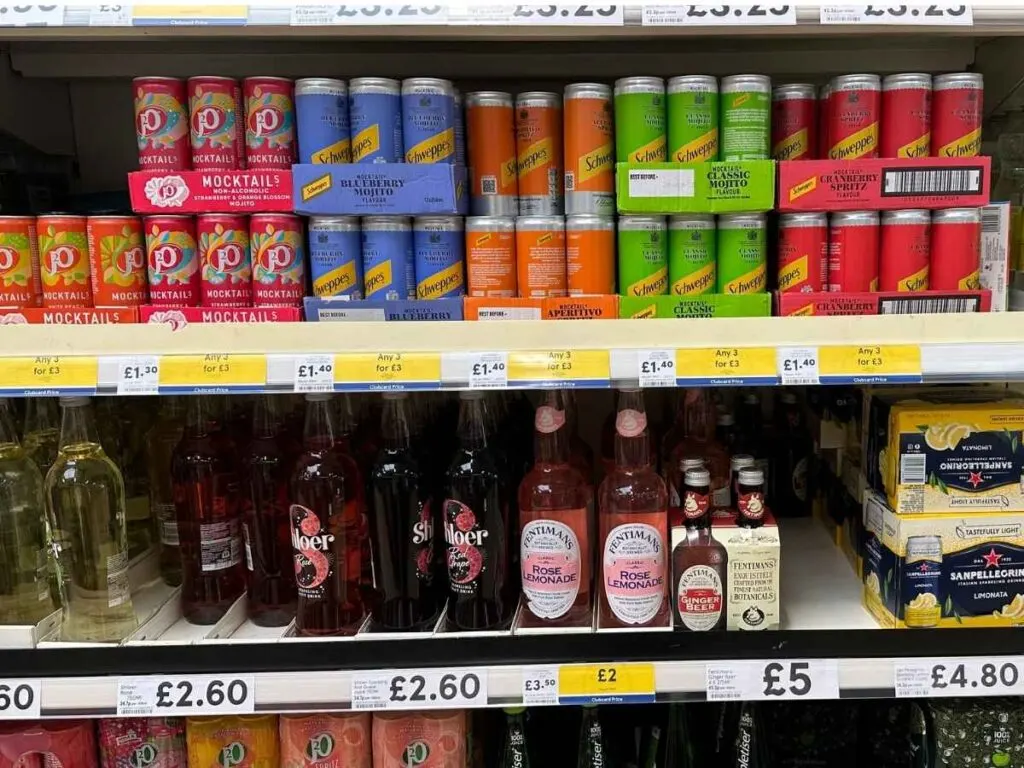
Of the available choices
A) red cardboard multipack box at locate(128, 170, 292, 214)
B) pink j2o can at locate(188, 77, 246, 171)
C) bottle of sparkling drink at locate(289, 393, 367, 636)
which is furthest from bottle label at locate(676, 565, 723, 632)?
pink j2o can at locate(188, 77, 246, 171)

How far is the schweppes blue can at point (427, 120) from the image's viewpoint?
1.33 meters

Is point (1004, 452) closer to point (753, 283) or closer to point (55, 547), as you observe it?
point (753, 283)

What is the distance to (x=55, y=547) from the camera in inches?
54.2

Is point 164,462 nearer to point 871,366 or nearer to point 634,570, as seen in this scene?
point 634,570

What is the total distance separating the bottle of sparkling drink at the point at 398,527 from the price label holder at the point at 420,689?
11 cm

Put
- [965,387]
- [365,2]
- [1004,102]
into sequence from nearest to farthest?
[365,2], [965,387], [1004,102]

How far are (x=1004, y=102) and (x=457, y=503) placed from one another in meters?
1.36

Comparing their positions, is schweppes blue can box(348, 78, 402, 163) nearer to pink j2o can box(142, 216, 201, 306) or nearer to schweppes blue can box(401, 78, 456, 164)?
schweppes blue can box(401, 78, 456, 164)

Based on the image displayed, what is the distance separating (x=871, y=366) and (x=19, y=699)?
143 cm

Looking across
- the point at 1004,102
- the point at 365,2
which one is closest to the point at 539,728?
the point at 365,2

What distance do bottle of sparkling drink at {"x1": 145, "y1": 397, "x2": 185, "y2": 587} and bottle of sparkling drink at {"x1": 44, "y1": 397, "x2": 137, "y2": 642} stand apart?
8.7 inches

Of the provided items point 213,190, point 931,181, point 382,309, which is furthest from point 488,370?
point 931,181

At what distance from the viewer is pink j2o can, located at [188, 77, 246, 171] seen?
52.5 inches

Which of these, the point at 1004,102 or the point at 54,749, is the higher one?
the point at 1004,102
